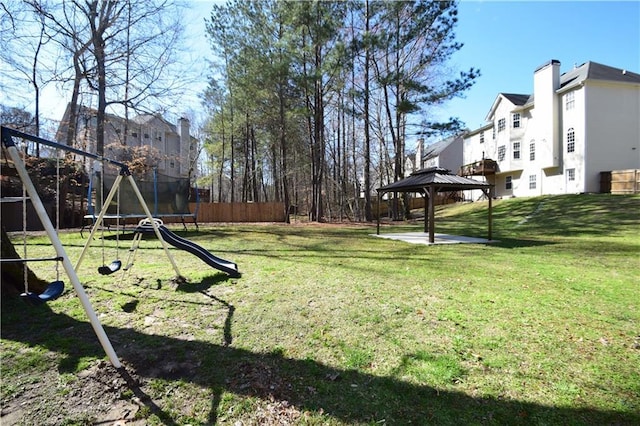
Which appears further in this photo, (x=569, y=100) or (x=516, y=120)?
(x=516, y=120)

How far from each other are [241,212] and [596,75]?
74.8ft

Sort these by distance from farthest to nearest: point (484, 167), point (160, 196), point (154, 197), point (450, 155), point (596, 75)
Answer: point (450, 155), point (484, 167), point (596, 75), point (160, 196), point (154, 197)

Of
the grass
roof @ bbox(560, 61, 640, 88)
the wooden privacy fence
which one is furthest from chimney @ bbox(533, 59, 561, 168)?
the grass

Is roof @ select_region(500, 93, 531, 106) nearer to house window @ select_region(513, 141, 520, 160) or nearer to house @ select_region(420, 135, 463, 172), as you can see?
house window @ select_region(513, 141, 520, 160)

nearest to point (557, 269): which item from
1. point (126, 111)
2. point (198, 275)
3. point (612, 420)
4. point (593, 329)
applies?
point (593, 329)

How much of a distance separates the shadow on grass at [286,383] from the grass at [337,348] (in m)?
0.01

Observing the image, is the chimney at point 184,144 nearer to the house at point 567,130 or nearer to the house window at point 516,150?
the house at point 567,130

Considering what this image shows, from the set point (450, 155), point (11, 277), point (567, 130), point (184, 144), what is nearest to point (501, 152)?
point (567, 130)

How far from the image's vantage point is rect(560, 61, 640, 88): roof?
1930 cm

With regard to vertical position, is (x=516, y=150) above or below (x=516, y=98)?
below

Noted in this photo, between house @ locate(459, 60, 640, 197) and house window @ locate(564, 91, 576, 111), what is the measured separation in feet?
0.04

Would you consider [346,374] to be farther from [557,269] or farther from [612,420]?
[557,269]

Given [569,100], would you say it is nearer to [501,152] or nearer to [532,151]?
[532,151]

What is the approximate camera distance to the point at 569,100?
20125 mm
